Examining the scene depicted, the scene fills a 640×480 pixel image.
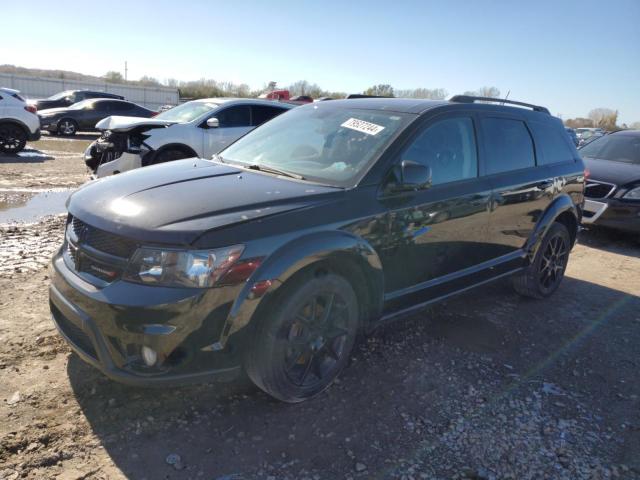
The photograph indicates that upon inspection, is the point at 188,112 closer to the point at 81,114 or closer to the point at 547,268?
the point at 547,268

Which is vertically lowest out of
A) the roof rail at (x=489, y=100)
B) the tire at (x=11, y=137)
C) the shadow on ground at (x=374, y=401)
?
the shadow on ground at (x=374, y=401)

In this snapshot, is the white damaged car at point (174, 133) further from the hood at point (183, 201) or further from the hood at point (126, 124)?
the hood at point (183, 201)

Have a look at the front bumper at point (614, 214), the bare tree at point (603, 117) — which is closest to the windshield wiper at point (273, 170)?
the front bumper at point (614, 214)

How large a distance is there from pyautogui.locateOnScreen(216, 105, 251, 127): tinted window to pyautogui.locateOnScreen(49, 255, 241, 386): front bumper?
6595 millimetres

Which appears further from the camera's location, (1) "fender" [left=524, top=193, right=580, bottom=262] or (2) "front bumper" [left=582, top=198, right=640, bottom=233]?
(2) "front bumper" [left=582, top=198, right=640, bottom=233]

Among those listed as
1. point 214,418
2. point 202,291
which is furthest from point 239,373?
point 202,291

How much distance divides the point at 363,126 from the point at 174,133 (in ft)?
17.0

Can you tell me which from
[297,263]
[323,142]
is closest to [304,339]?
[297,263]

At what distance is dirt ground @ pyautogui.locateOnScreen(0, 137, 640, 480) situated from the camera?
2.43 metres

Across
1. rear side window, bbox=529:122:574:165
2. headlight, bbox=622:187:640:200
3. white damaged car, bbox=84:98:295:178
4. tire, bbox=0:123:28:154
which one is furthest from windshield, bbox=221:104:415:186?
tire, bbox=0:123:28:154

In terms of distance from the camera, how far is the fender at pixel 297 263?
2.46 m

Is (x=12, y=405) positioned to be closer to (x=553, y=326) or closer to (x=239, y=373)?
(x=239, y=373)

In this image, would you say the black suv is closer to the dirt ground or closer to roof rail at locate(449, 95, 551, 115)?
roof rail at locate(449, 95, 551, 115)

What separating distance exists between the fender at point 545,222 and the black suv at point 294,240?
0.12 m
